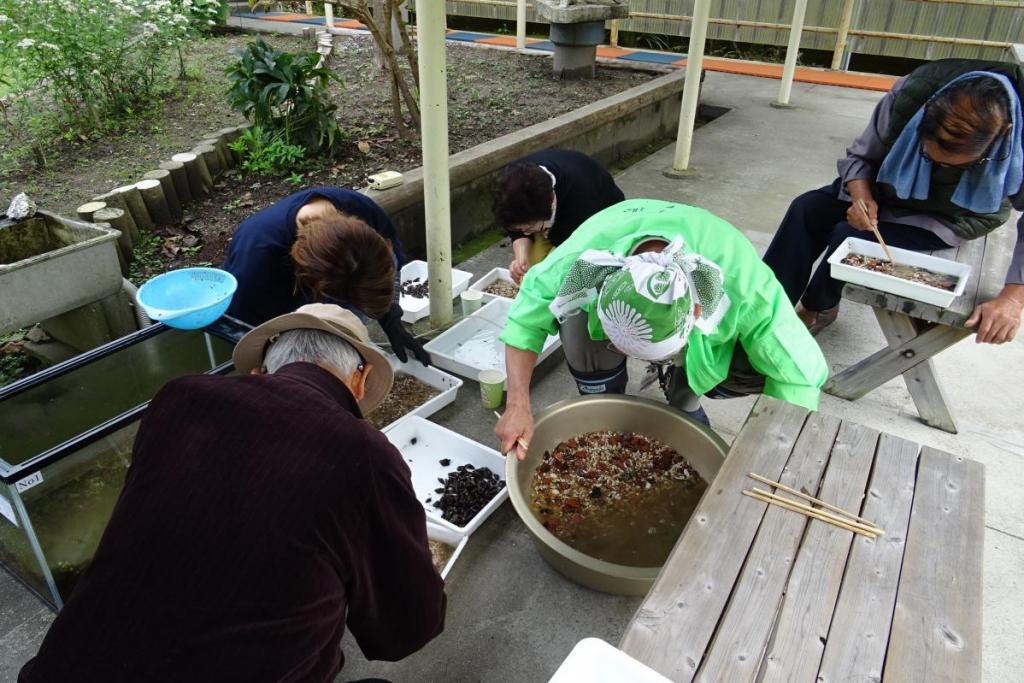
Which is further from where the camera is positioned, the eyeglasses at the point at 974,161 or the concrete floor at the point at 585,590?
the eyeglasses at the point at 974,161

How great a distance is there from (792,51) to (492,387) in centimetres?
662

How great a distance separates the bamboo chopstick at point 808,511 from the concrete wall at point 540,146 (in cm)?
277

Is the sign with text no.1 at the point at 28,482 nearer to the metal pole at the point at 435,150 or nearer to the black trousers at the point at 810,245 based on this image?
the metal pole at the point at 435,150

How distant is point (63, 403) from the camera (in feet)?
6.79


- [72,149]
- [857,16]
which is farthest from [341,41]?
[857,16]

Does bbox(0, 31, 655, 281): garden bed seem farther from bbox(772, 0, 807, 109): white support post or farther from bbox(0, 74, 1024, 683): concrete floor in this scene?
bbox(772, 0, 807, 109): white support post

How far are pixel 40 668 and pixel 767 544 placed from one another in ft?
4.62

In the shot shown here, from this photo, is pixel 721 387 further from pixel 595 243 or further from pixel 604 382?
pixel 595 243

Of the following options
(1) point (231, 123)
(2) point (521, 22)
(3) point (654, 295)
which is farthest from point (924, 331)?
(2) point (521, 22)

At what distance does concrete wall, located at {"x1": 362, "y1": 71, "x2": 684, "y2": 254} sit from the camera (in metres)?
3.99

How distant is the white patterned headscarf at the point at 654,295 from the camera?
1.65 meters

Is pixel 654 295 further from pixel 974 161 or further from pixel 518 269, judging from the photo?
→ pixel 974 161

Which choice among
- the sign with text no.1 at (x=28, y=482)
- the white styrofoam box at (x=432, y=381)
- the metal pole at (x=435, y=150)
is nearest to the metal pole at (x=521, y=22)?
the metal pole at (x=435, y=150)

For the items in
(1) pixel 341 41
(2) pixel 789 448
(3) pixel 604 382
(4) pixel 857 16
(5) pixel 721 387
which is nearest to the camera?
(2) pixel 789 448
